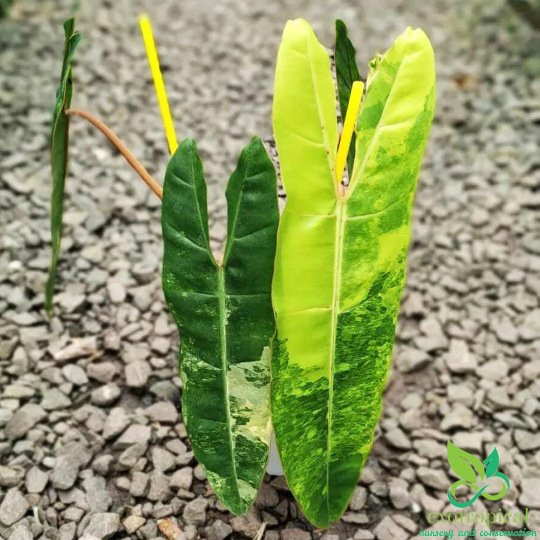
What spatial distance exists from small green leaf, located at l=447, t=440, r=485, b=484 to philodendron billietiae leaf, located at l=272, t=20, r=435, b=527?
27 centimetres

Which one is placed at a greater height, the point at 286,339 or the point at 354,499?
the point at 286,339

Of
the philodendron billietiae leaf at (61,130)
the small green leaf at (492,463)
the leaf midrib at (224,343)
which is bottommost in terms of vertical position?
the small green leaf at (492,463)

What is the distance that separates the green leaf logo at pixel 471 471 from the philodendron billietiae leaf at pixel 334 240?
0.90 ft

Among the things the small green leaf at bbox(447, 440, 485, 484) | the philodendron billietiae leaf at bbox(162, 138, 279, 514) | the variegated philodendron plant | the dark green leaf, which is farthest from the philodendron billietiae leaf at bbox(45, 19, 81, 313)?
the small green leaf at bbox(447, 440, 485, 484)

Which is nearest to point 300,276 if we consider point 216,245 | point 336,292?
point 336,292

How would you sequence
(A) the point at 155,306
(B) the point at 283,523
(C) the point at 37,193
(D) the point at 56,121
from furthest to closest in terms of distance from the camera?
(C) the point at 37,193 < (A) the point at 155,306 < (B) the point at 283,523 < (D) the point at 56,121

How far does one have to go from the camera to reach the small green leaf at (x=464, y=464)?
110 centimetres

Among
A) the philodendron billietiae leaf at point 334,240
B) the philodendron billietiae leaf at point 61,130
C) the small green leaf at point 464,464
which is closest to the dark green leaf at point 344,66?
the philodendron billietiae leaf at point 334,240

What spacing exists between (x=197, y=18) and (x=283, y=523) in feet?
6.55

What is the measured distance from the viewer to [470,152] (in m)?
2.00

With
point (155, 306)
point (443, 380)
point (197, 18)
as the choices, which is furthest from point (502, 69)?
point (155, 306)

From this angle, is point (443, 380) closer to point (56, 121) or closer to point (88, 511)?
point (88, 511)

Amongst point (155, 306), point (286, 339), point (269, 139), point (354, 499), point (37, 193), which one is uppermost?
point (269, 139)

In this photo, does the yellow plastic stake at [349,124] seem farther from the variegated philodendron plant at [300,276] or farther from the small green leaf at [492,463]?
the small green leaf at [492,463]
